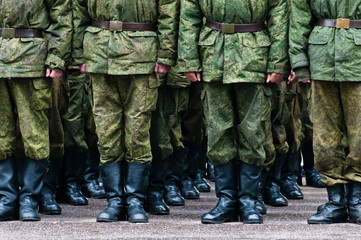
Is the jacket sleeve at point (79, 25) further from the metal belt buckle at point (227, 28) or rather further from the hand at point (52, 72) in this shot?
the metal belt buckle at point (227, 28)

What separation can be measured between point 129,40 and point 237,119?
1031 mm

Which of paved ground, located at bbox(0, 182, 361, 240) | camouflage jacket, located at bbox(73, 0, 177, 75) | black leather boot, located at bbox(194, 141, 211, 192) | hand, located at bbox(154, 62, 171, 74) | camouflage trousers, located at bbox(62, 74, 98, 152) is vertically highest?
camouflage jacket, located at bbox(73, 0, 177, 75)

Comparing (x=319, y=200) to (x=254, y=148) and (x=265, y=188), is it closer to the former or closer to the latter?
(x=265, y=188)

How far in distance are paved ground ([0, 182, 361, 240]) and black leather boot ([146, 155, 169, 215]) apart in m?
0.21

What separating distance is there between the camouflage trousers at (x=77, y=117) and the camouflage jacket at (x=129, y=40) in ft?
4.41

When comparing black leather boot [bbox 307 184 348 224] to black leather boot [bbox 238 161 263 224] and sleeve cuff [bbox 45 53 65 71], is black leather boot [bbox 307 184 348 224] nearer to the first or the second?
black leather boot [bbox 238 161 263 224]

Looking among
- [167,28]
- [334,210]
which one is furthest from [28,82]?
[334,210]

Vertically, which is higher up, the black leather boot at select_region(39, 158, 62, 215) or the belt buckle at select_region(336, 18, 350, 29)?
the belt buckle at select_region(336, 18, 350, 29)

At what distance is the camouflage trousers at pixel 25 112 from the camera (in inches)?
302

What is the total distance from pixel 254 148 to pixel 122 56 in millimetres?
1232

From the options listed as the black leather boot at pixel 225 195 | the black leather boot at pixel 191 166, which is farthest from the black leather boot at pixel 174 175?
the black leather boot at pixel 225 195

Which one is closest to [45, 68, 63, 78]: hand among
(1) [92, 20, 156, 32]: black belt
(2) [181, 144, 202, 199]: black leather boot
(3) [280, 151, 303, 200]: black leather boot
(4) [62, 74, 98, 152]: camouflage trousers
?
(1) [92, 20, 156, 32]: black belt

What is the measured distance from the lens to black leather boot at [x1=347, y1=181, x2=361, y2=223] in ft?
24.4

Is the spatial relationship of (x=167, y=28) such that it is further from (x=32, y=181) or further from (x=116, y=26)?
(x=32, y=181)
